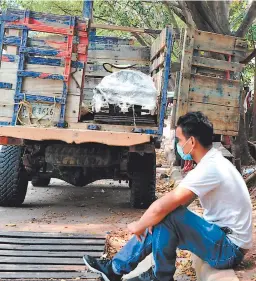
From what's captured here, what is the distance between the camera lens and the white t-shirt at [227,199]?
3.52 m

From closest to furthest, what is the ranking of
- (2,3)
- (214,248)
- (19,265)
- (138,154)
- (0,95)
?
(214,248) → (19,265) → (0,95) → (138,154) → (2,3)

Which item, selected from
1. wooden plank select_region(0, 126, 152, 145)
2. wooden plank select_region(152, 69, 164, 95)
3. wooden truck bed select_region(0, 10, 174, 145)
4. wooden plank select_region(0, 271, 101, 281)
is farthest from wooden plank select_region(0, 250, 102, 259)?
wooden plank select_region(152, 69, 164, 95)

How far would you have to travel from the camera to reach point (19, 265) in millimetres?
4285

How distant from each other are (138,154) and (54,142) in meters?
1.15

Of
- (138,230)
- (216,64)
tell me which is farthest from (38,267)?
(216,64)

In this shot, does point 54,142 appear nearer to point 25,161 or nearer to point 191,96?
point 25,161

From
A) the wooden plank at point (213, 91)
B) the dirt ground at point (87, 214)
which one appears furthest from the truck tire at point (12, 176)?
the wooden plank at point (213, 91)

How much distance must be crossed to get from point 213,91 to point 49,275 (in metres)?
3.81

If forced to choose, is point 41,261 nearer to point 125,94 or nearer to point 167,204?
point 167,204

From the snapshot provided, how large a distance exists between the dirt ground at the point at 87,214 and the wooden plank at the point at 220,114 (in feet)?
3.51

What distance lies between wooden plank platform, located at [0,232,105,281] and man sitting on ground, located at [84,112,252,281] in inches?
21.3

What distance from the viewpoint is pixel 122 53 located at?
8383 mm

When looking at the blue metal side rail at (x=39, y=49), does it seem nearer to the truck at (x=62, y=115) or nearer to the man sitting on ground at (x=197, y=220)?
the truck at (x=62, y=115)

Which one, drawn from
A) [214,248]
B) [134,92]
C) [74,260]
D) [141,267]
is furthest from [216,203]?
[134,92]
